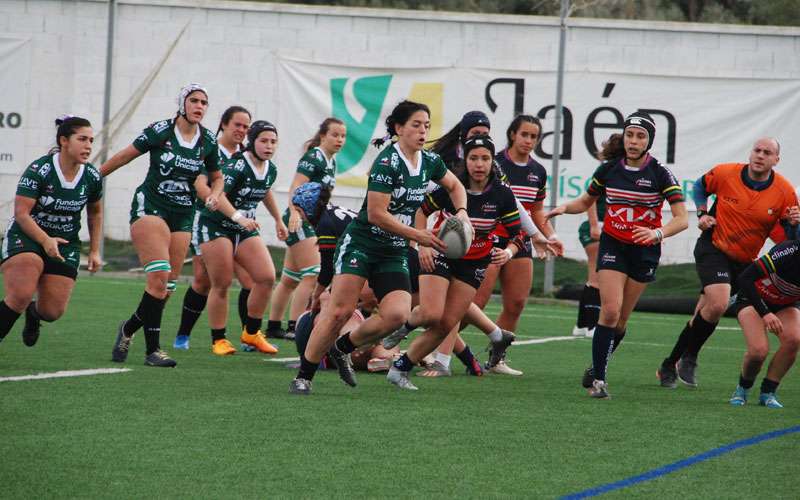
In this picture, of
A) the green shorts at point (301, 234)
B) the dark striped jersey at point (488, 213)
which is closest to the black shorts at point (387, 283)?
the dark striped jersey at point (488, 213)

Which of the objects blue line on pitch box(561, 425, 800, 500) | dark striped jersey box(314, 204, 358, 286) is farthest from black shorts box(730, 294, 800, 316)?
dark striped jersey box(314, 204, 358, 286)

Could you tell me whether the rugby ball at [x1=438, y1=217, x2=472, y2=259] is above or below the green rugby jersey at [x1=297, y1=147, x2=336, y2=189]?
below

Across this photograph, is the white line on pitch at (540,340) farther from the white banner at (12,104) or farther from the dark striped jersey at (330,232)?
the white banner at (12,104)

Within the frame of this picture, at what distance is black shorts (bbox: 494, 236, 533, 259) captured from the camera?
9406 millimetres

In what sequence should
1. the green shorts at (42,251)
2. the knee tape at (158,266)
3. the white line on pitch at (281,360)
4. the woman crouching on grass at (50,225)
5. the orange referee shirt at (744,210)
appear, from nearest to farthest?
the woman crouching on grass at (50,225) → the green shorts at (42,251) → the orange referee shirt at (744,210) → the knee tape at (158,266) → the white line on pitch at (281,360)

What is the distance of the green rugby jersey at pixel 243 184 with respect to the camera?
1054 cm

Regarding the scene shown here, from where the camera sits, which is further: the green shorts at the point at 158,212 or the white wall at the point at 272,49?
the white wall at the point at 272,49

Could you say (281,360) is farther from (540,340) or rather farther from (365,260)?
(540,340)

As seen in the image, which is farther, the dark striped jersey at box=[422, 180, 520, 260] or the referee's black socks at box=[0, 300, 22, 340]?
the referee's black socks at box=[0, 300, 22, 340]

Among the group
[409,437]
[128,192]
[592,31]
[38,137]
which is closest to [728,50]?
[592,31]

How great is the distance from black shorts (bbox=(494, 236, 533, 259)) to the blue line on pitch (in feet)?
9.45

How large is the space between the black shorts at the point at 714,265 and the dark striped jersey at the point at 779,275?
0.77 meters

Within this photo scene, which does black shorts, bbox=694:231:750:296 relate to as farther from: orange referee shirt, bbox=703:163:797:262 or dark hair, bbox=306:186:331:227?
dark hair, bbox=306:186:331:227

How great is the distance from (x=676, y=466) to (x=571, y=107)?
1422cm
